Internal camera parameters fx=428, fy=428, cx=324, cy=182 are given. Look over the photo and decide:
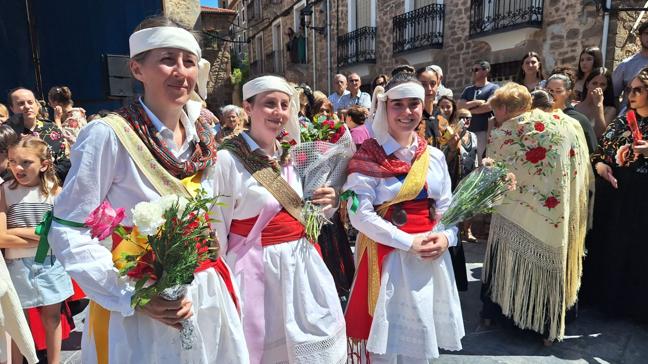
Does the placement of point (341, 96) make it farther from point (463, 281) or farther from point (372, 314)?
point (372, 314)

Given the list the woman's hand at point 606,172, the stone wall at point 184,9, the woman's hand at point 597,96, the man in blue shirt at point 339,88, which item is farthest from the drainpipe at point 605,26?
the stone wall at point 184,9

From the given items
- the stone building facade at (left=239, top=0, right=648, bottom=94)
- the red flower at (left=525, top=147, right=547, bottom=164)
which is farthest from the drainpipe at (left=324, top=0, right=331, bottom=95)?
the red flower at (left=525, top=147, right=547, bottom=164)

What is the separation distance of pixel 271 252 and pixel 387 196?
755 mm

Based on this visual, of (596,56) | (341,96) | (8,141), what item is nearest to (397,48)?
(341,96)

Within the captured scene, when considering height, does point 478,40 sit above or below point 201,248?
above

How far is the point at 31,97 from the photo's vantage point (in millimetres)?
4398

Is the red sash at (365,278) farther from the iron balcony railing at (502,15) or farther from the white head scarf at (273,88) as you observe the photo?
the iron balcony railing at (502,15)

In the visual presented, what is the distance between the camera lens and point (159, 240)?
4.42 feet

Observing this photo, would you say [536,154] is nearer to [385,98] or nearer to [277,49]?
[385,98]

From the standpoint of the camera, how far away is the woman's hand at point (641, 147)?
10.6 ft

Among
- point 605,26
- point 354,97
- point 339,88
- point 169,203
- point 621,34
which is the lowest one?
point 169,203

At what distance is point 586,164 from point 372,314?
222 cm

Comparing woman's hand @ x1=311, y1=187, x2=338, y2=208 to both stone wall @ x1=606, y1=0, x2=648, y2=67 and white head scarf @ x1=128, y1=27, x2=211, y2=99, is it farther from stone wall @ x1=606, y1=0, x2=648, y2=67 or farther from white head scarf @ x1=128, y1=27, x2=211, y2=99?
stone wall @ x1=606, y1=0, x2=648, y2=67

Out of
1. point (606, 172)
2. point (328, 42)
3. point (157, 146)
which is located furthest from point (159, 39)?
point (328, 42)
